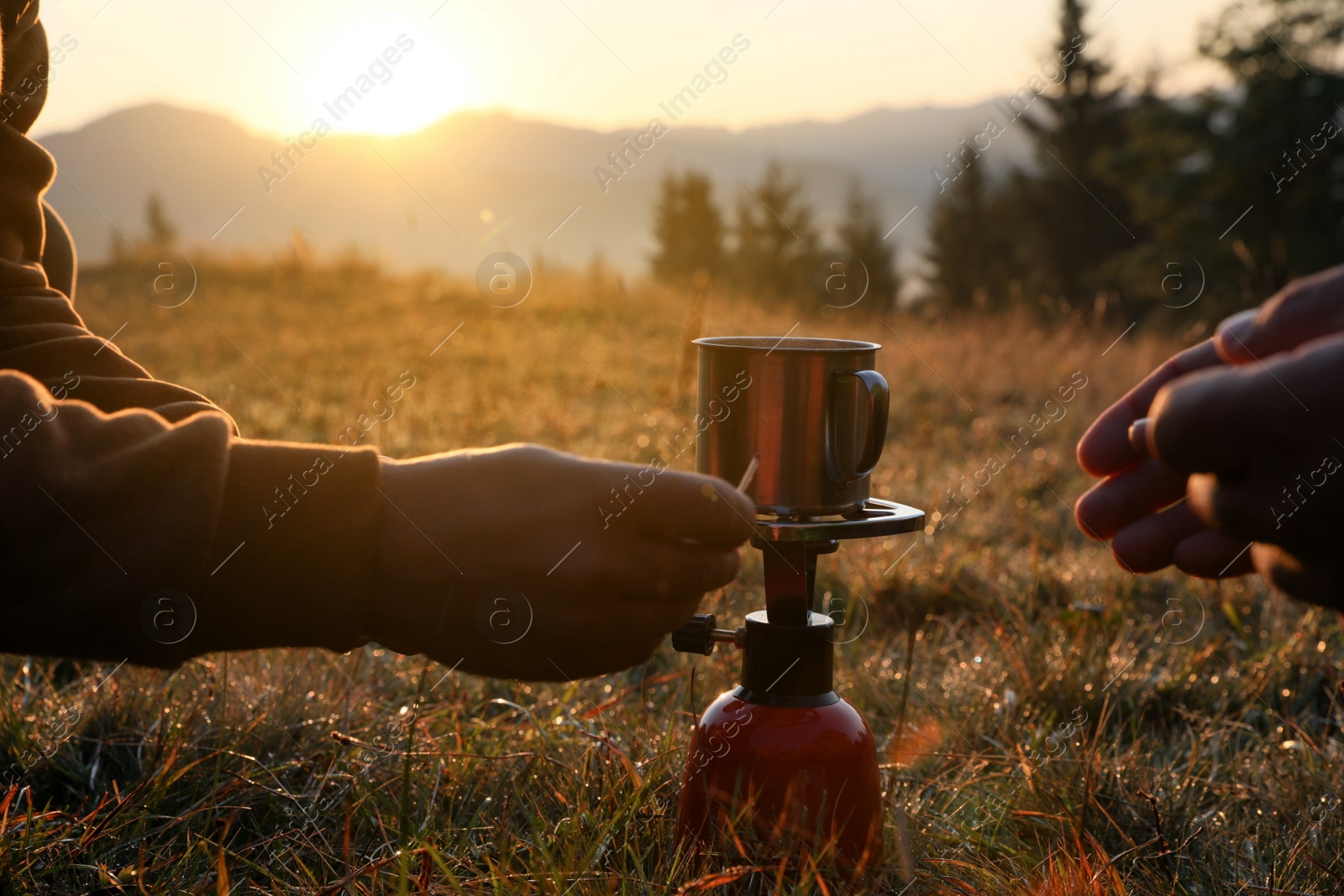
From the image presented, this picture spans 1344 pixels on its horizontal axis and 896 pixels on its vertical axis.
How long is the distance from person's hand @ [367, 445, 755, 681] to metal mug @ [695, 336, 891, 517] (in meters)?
0.25

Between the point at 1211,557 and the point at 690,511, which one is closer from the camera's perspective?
the point at 690,511

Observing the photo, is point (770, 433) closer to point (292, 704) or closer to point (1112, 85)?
point (292, 704)

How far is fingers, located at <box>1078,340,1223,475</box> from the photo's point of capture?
131 centimetres

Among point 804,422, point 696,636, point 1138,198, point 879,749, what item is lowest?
point 879,749

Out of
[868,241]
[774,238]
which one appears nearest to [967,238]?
[868,241]

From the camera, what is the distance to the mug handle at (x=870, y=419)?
1.27m

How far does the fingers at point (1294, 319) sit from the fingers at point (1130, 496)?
0.79 feet

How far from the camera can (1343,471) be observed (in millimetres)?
826

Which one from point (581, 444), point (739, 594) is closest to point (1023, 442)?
point (581, 444)

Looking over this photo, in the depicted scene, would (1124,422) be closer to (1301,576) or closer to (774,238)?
(1301,576)

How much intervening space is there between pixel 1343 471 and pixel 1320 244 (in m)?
24.5

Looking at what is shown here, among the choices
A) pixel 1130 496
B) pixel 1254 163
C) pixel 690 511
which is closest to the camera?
pixel 690 511

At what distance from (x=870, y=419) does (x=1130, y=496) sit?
397 millimetres

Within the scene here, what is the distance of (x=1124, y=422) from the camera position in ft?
4.31
